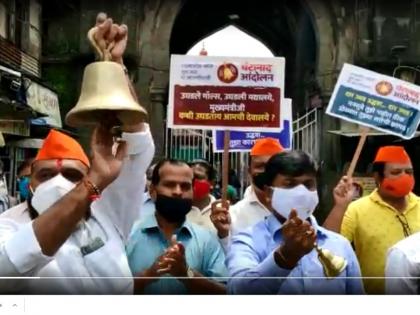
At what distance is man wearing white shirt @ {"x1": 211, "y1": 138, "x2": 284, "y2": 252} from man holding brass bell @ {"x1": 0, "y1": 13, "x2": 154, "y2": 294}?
14.8 inches

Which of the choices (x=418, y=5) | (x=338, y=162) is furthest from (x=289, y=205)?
(x=418, y=5)

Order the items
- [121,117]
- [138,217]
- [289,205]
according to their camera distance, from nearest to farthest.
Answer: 1. [121,117]
2. [289,205]
3. [138,217]

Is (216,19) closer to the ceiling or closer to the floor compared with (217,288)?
closer to the ceiling

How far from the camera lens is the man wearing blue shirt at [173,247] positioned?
7.79 feet

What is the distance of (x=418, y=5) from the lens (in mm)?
2375

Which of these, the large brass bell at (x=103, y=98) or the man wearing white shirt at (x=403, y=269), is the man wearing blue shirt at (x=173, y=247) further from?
the man wearing white shirt at (x=403, y=269)

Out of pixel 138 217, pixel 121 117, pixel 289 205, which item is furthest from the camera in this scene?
pixel 138 217

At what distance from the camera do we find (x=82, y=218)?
7.24 feet

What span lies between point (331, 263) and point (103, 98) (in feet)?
2.97

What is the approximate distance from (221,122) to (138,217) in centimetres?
44

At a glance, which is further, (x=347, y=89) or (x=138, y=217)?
(x=138, y=217)

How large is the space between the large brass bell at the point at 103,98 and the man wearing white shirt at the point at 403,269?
37.4 inches
